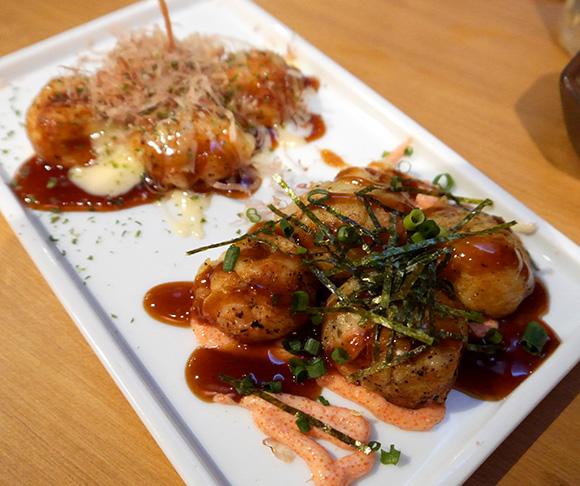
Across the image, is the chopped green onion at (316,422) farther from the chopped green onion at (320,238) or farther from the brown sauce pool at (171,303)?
the chopped green onion at (320,238)

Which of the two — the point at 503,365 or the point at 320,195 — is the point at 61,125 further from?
the point at 503,365

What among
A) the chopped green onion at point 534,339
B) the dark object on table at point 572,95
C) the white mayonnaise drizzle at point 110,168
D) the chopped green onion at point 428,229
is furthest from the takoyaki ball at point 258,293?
the dark object on table at point 572,95

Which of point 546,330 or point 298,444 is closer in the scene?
point 298,444

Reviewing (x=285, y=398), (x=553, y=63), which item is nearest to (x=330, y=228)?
(x=285, y=398)

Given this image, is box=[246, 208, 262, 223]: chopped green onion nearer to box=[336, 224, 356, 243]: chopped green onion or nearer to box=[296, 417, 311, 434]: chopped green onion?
box=[336, 224, 356, 243]: chopped green onion

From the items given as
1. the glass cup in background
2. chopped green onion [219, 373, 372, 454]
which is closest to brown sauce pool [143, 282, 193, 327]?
chopped green onion [219, 373, 372, 454]

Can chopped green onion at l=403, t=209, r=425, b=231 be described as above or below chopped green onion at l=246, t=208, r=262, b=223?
above

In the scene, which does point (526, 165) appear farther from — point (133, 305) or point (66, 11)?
point (66, 11)
